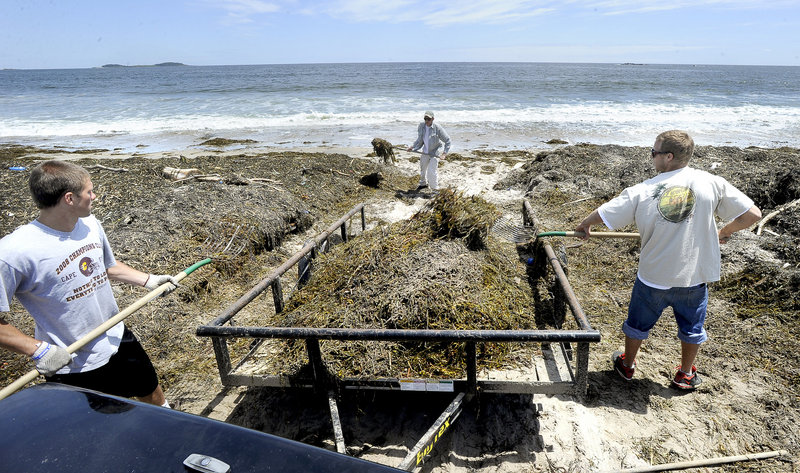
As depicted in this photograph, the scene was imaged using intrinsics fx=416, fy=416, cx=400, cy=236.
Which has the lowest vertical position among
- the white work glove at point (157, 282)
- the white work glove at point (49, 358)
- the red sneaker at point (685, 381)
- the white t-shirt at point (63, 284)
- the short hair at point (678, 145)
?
the red sneaker at point (685, 381)

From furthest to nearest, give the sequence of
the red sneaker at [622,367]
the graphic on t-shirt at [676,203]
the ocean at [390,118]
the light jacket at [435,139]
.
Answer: the ocean at [390,118] → the light jacket at [435,139] → the red sneaker at [622,367] → the graphic on t-shirt at [676,203]

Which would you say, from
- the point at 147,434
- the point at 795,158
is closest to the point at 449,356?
the point at 147,434

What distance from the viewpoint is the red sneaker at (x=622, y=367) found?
3479 mm

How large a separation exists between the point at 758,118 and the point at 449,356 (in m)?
30.4

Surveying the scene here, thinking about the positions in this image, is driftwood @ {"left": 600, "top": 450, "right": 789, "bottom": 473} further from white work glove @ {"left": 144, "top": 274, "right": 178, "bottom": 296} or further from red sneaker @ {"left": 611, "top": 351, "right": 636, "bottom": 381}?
white work glove @ {"left": 144, "top": 274, "right": 178, "bottom": 296}

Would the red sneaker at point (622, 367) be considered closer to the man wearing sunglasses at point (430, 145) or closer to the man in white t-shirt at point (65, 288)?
the man in white t-shirt at point (65, 288)

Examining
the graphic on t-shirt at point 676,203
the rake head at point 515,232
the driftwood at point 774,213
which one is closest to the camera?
the graphic on t-shirt at point 676,203

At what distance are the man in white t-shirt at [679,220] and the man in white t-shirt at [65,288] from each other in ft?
10.9

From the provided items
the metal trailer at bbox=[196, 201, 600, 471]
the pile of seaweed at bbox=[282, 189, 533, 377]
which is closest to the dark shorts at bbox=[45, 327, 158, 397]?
the metal trailer at bbox=[196, 201, 600, 471]

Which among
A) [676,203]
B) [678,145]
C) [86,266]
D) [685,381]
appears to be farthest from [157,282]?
[685,381]

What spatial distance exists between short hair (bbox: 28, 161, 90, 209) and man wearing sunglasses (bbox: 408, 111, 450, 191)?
313 inches

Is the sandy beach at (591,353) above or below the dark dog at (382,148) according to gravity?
below

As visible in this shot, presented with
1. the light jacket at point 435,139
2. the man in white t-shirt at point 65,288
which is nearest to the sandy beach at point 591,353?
the man in white t-shirt at point 65,288

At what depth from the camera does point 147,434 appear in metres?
1.51
